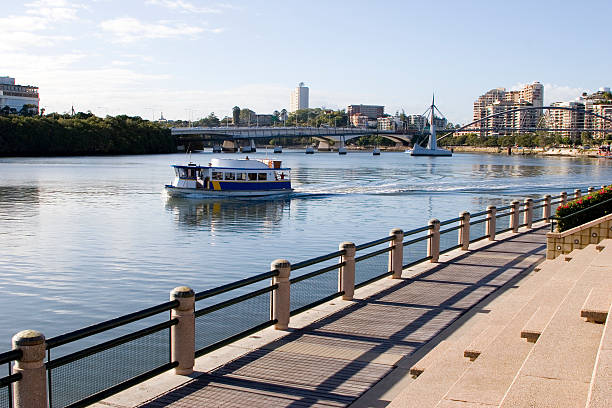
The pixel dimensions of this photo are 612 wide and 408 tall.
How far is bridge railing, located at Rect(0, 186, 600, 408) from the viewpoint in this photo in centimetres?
761

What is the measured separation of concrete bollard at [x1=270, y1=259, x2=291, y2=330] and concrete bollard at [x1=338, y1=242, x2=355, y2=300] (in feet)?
7.21

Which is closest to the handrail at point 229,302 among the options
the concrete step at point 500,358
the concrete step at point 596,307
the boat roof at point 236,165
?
the concrete step at point 500,358

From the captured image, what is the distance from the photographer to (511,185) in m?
82.0

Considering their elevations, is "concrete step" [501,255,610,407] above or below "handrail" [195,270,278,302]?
below

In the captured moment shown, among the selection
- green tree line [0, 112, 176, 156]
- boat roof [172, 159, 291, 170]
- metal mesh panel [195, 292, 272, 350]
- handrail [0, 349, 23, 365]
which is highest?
green tree line [0, 112, 176, 156]

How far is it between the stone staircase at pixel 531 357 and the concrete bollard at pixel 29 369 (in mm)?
3719

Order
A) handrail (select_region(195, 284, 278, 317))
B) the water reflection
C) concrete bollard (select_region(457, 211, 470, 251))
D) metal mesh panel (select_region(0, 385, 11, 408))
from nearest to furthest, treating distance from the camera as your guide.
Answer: handrail (select_region(195, 284, 278, 317))
metal mesh panel (select_region(0, 385, 11, 408))
concrete bollard (select_region(457, 211, 470, 251))
the water reflection

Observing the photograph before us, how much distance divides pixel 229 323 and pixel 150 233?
24389mm

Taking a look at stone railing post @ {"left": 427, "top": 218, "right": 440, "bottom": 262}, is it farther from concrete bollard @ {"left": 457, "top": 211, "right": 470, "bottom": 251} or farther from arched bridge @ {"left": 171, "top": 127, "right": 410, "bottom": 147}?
arched bridge @ {"left": 171, "top": 127, "right": 410, "bottom": 147}

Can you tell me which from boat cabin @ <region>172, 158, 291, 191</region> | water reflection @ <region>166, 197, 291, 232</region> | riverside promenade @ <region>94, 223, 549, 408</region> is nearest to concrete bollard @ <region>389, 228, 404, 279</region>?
riverside promenade @ <region>94, 223, 549, 408</region>

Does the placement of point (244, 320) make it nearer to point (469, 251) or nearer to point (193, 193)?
point (469, 251)

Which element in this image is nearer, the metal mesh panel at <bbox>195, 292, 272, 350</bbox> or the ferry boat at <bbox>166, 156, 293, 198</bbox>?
the metal mesh panel at <bbox>195, 292, 272, 350</bbox>

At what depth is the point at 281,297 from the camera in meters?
11.5

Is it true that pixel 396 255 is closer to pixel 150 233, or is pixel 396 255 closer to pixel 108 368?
pixel 108 368
